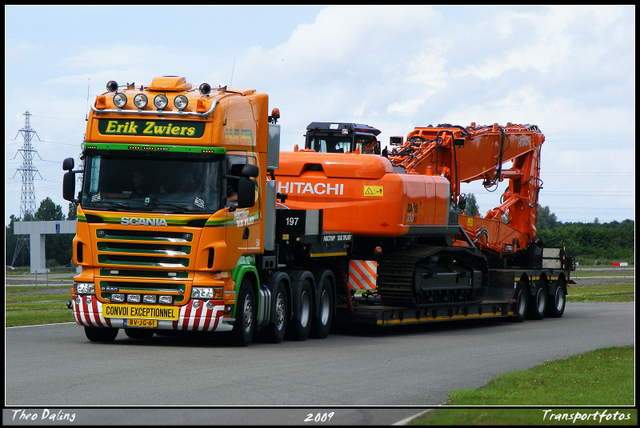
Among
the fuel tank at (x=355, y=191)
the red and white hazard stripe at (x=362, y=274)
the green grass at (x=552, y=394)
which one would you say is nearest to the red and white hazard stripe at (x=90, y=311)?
the fuel tank at (x=355, y=191)

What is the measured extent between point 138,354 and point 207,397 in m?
4.33

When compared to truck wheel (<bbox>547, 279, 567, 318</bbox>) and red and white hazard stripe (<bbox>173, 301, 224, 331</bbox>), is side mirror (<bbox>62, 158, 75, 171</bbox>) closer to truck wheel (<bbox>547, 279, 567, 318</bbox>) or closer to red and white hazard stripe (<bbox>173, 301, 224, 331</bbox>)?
red and white hazard stripe (<bbox>173, 301, 224, 331</bbox>)

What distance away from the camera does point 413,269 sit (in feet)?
65.8

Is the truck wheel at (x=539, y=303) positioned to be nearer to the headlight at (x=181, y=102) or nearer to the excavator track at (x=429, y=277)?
the excavator track at (x=429, y=277)

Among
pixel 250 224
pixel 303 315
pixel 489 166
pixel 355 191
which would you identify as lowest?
pixel 303 315

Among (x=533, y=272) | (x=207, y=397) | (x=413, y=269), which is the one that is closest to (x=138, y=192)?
(x=207, y=397)

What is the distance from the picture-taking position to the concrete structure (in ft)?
222

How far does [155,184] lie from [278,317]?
3.48 m

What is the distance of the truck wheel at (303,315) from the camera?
17250mm

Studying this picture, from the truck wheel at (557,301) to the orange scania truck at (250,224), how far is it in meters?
4.64

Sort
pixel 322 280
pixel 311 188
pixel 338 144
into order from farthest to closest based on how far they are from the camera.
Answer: pixel 338 144 < pixel 311 188 < pixel 322 280

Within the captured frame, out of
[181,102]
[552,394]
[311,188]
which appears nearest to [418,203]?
[311,188]

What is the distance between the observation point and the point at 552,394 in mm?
10695

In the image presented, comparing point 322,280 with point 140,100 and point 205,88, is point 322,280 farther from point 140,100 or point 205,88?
point 140,100
